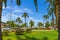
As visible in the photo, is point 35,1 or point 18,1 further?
point 18,1

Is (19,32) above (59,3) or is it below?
below

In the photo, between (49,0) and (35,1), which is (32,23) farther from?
(35,1)

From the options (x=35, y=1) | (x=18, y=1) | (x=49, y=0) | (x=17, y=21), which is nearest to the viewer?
(x=35, y=1)

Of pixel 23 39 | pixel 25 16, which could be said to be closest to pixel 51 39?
pixel 23 39

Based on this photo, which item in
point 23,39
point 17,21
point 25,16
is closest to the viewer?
point 23,39

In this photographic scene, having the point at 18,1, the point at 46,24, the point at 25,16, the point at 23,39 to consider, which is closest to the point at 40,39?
the point at 23,39

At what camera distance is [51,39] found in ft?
78.3

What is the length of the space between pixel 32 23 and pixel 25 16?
18.7 m

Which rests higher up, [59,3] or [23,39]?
[59,3]

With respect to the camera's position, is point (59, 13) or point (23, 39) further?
point (23, 39)

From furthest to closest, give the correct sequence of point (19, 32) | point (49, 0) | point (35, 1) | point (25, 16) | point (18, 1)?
point (25, 16), point (49, 0), point (19, 32), point (18, 1), point (35, 1)

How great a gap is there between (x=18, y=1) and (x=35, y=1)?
2079 mm

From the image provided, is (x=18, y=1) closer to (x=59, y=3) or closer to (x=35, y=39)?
(x=59, y=3)

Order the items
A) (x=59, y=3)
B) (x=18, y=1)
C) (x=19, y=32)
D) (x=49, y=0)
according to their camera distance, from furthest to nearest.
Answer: (x=49, y=0)
(x=19, y=32)
(x=18, y=1)
(x=59, y=3)
